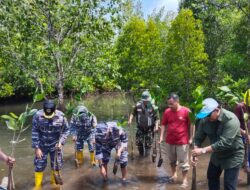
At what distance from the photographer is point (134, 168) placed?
955 centimetres

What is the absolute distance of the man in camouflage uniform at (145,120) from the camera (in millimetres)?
10105

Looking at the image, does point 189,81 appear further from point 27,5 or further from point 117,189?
point 117,189

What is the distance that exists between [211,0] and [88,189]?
9.56 metres

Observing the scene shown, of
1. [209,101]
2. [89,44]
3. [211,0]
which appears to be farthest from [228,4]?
[209,101]

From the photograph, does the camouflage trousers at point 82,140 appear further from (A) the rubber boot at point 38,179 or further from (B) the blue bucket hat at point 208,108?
(B) the blue bucket hat at point 208,108

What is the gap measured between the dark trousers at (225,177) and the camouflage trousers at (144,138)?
17.0 ft

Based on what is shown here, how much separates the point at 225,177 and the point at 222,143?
1.92ft

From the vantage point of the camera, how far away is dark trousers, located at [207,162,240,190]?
5.12m

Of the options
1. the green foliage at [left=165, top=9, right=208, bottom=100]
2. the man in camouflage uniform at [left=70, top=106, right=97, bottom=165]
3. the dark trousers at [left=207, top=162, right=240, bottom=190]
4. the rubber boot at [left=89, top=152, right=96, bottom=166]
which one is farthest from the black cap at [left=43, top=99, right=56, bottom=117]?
the green foliage at [left=165, top=9, right=208, bottom=100]

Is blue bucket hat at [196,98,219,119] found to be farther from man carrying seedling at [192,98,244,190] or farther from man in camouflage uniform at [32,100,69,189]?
man in camouflage uniform at [32,100,69,189]

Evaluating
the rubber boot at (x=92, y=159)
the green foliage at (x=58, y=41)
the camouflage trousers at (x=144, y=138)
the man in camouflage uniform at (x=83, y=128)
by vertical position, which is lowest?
the rubber boot at (x=92, y=159)

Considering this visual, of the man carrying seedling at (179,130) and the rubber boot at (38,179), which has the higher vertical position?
the man carrying seedling at (179,130)

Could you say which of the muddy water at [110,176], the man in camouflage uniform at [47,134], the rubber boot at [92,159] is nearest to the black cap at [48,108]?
the man in camouflage uniform at [47,134]

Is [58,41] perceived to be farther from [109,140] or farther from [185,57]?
[185,57]
